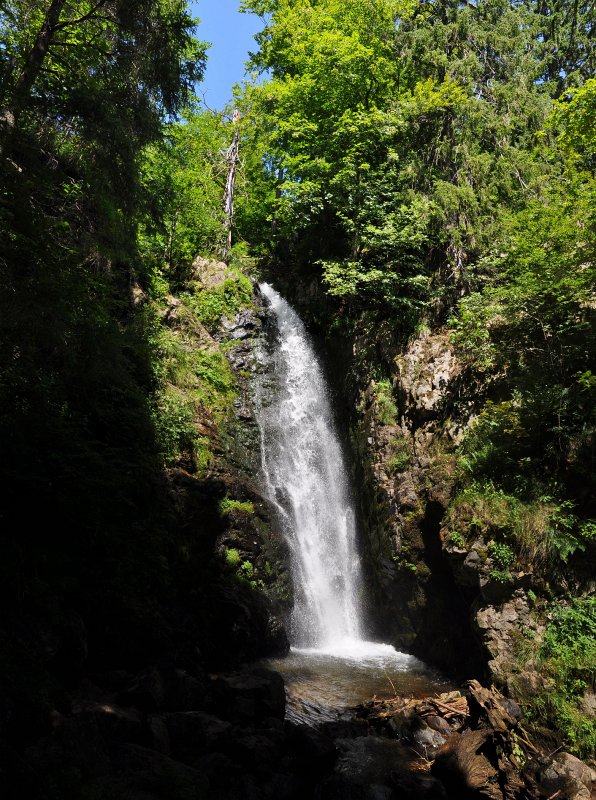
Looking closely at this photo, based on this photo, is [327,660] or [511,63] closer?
[327,660]

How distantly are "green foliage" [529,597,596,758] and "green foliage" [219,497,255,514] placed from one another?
6515 mm

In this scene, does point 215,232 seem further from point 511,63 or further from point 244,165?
point 511,63

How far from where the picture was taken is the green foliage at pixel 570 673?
7074 millimetres

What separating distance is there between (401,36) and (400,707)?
704 inches

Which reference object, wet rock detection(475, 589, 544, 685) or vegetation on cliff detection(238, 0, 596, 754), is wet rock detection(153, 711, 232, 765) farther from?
vegetation on cliff detection(238, 0, 596, 754)

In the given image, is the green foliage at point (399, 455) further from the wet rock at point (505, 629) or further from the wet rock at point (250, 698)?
the wet rock at point (250, 698)

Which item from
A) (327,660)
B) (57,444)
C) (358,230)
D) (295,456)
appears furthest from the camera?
(358,230)

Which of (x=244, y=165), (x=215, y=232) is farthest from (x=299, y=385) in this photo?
(x=244, y=165)

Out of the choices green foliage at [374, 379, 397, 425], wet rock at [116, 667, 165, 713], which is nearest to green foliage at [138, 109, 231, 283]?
green foliage at [374, 379, 397, 425]

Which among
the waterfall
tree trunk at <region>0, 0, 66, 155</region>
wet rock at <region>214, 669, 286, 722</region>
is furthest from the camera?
the waterfall

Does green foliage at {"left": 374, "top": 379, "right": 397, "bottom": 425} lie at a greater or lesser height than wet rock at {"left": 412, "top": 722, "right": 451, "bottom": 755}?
greater

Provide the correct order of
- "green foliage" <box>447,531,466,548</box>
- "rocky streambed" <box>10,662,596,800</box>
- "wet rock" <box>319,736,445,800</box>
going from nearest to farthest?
1. "rocky streambed" <box>10,662,596,800</box>
2. "wet rock" <box>319,736,445,800</box>
3. "green foliage" <box>447,531,466,548</box>

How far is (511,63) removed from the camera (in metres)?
16.0

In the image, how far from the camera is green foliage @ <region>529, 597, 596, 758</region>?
7074 mm
